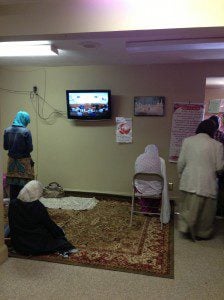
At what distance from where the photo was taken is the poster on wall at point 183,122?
4.35 metres

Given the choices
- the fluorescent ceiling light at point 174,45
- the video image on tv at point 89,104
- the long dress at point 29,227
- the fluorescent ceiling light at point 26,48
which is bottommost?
the long dress at point 29,227

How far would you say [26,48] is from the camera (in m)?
3.37

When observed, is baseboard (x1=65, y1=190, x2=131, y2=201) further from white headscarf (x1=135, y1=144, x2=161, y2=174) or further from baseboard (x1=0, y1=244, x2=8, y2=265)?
baseboard (x1=0, y1=244, x2=8, y2=265)

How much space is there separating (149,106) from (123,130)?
569mm

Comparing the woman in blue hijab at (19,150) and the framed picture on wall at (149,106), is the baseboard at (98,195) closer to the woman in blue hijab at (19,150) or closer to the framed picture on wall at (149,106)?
the woman in blue hijab at (19,150)

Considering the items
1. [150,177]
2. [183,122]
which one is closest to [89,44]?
[150,177]

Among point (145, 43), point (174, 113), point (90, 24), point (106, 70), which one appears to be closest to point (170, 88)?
point (174, 113)

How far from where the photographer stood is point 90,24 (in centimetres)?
212

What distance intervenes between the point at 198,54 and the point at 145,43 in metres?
1.04

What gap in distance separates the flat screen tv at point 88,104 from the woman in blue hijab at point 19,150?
0.89 m

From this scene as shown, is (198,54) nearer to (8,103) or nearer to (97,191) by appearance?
(97,191)

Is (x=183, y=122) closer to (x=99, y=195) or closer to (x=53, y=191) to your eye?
(x=99, y=195)

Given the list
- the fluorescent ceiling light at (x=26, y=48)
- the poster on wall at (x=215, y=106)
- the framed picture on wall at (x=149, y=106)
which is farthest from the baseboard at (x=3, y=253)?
the poster on wall at (x=215, y=106)

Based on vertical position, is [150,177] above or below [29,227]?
above
